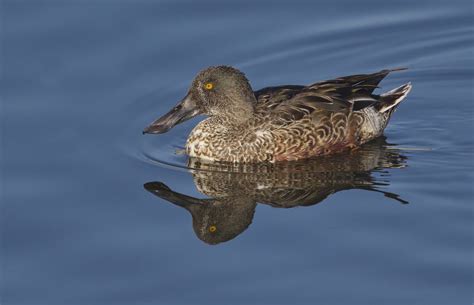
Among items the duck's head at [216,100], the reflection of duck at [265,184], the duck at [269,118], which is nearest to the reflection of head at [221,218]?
the reflection of duck at [265,184]

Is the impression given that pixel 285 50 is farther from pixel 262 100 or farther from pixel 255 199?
pixel 255 199

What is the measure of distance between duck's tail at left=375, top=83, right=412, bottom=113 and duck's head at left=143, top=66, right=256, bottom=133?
177cm

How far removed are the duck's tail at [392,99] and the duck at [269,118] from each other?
0.18m

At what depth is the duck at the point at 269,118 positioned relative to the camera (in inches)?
561

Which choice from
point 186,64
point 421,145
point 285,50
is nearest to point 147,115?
point 186,64

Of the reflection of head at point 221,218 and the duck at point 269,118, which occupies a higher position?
the duck at point 269,118

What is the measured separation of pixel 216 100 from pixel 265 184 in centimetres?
144

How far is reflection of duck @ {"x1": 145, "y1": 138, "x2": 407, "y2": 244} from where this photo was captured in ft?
41.8

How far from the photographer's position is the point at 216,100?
1441 cm

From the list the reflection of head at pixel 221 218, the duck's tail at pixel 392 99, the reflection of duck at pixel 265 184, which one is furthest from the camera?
the duck's tail at pixel 392 99

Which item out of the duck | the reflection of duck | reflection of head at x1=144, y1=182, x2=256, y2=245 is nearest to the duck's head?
the duck

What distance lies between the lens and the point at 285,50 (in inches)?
659

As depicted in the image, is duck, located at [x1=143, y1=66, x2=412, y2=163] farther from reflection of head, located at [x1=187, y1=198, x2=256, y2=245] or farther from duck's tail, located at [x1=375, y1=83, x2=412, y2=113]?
reflection of head, located at [x1=187, y1=198, x2=256, y2=245]

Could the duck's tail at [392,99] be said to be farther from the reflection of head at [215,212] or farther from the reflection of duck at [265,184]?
the reflection of head at [215,212]
